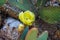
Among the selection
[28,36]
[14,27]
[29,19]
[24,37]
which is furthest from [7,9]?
[28,36]

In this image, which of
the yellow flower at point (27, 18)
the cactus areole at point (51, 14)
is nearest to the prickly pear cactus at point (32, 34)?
the yellow flower at point (27, 18)

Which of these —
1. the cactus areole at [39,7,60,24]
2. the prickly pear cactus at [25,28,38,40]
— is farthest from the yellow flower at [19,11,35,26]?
the prickly pear cactus at [25,28,38,40]

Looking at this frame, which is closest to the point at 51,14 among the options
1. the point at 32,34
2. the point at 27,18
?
the point at 27,18

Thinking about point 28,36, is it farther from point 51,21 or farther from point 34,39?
point 51,21

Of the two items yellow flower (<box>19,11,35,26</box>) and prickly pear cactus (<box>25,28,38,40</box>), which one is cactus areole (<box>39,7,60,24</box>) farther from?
prickly pear cactus (<box>25,28,38,40</box>)

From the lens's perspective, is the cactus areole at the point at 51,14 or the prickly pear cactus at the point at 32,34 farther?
the cactus areole at the point at 51,14

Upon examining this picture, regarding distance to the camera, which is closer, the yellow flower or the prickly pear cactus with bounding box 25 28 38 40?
the prickly pear cactus with bounding box 25 28 38 40

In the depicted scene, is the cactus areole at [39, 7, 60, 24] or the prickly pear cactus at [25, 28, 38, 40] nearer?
the prickly pear cactus at [25, 28, 38, 40]

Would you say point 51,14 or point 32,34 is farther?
point 51,14

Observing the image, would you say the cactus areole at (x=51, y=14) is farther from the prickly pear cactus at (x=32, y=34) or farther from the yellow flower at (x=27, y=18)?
the prickly pear cactus at (x=32, y=34)

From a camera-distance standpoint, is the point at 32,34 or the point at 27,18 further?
the point at 27,18

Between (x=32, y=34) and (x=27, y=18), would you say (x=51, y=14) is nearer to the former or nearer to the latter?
(x=27, y=18)
